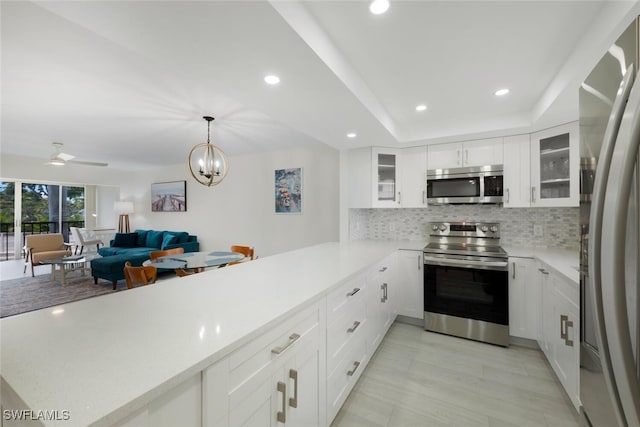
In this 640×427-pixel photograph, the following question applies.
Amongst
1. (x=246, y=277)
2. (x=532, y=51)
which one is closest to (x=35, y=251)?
(x=246, y=277)

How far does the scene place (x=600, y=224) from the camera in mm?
628

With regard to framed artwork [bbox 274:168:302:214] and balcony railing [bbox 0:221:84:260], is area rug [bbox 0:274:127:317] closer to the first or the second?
balcony railing [bbox 0:221:84:260]

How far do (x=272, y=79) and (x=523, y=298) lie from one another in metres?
2.90

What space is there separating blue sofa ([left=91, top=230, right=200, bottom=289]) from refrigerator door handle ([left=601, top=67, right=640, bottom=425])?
18.8ft

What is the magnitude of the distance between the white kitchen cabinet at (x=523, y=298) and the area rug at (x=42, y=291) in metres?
5.72

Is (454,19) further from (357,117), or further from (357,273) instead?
(357,273)

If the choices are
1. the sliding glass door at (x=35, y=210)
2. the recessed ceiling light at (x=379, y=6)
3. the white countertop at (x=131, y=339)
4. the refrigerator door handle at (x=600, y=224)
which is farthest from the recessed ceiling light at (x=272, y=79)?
the sliding glass door at (x=35, y=210)

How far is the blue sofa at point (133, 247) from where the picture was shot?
15.0 ft

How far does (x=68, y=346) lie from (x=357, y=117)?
7.41 feet

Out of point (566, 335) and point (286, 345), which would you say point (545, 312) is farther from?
point (286, 345)

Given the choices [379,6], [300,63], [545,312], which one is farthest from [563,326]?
[300,63]

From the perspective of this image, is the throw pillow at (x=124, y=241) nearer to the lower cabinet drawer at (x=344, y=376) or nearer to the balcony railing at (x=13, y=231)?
the balcony railing at (x=13, y=231)

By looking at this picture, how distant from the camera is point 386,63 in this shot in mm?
1804

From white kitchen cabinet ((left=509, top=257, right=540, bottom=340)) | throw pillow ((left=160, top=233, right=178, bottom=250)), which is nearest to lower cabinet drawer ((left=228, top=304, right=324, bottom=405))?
white kitchen cabinet ((left=509, top=257, right=540, bottom=340))
